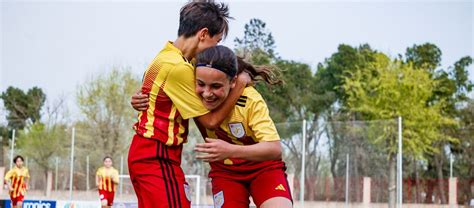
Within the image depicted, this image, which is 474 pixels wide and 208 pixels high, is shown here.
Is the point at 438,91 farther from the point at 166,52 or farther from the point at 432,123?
the point at 166,52

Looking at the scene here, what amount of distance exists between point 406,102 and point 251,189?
2655 centimetres

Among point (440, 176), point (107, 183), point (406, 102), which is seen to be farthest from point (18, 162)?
point (406, 102)

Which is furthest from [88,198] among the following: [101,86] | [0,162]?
[101,86]

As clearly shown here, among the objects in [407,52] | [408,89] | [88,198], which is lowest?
[88,198]

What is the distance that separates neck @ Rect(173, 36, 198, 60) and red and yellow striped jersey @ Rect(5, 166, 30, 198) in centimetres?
1720

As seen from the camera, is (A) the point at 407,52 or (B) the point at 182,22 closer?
(B) the point at 182,22

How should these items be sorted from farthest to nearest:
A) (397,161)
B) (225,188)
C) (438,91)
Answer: (438,91)
(397,161)
(225,188)

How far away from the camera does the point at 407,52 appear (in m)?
43.6

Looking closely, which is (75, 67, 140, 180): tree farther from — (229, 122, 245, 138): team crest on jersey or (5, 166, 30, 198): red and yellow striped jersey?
(229, 122, 245, 138): team crest on jersey

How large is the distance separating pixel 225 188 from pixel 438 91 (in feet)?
109

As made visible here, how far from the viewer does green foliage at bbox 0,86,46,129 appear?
159 ft

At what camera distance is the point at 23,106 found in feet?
182

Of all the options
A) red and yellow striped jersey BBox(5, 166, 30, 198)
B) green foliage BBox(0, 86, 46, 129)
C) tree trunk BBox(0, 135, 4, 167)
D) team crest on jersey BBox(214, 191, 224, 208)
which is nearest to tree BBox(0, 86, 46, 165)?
green foliage BBox(0, 86, 46, 129)

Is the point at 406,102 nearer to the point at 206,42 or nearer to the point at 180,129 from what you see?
the point at 206,42
